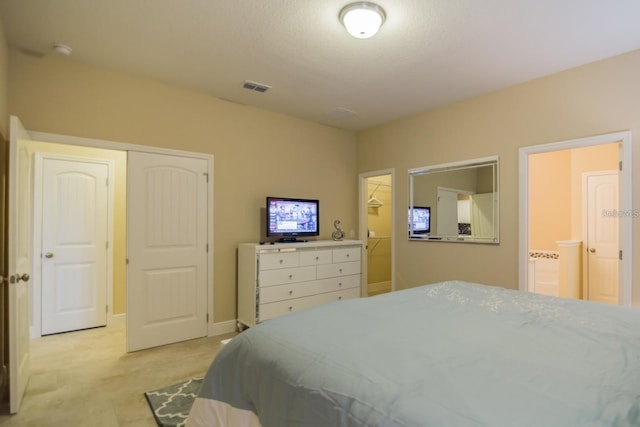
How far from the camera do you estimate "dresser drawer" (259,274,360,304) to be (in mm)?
3760

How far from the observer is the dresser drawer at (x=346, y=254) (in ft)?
14.4

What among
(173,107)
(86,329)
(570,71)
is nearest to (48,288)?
(86,329)

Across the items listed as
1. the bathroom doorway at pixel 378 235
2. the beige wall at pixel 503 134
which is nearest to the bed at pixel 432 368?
the beige wall at pixel 503 134

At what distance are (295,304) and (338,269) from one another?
763mm

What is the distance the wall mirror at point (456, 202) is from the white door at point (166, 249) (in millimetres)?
2670

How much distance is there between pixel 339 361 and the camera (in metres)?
1.17

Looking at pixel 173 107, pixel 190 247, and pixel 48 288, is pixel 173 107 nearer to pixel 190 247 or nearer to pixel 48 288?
pixel 190 247

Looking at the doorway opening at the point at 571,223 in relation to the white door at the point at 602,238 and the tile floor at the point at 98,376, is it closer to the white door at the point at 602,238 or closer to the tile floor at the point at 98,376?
the white door at the point at 602,238

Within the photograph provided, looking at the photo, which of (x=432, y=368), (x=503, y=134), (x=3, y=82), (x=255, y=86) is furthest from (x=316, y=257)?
(x=3, y=82)

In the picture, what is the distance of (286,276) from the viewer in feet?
12.8

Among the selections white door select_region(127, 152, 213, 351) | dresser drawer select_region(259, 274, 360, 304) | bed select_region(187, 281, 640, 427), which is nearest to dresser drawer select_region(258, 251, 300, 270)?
dresser drawer select_region(259, 274, 360, 304)

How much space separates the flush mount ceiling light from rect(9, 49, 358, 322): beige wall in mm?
2119

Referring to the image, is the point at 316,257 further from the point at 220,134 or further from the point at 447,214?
the point at 220,134

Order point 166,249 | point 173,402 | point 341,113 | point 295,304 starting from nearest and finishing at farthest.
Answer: point 173,402, point 166,249, point 295,304, point 341,113
